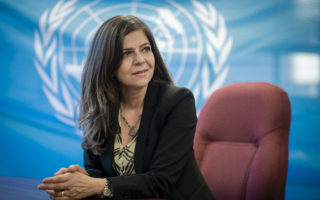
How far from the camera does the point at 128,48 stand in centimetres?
149

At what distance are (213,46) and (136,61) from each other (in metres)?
1.66

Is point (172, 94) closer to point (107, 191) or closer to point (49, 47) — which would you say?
point (107, 191)

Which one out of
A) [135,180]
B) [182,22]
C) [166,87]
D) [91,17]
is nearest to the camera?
[135,180]

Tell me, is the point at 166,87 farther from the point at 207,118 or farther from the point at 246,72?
the point at 246,72

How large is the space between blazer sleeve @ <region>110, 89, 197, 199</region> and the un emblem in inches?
60.0

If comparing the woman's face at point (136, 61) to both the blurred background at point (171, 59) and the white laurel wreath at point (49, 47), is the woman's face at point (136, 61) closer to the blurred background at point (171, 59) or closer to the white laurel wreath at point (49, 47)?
the blurred background at point (171, 59)

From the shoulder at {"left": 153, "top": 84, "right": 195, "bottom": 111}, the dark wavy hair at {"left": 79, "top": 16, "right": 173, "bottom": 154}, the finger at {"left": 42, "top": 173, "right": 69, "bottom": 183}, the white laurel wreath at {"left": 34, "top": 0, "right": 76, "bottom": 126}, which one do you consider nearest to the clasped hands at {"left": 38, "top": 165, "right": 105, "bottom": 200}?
the finger at {"left": 42, "top": 173, "right": 69, "bottom": 183}

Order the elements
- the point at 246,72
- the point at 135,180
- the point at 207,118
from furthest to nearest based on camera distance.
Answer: the point at 246,72
the point at 207,118
the point at 135,180

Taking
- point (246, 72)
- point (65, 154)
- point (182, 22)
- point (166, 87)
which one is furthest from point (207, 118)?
point (65, 154)

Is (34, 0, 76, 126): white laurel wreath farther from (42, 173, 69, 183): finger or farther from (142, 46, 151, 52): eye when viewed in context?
(42, 173, 69, 183): finger

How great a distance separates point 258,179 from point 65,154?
2350 mm

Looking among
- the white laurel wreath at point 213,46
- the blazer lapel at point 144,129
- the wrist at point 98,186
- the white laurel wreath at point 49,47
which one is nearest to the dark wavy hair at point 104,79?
the blazer lapel at point 144,129

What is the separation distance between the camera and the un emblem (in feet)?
9.92

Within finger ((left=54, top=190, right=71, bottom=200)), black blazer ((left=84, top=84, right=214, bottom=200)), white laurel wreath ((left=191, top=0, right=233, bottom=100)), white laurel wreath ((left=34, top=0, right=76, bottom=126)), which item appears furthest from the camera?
white laurel wreath ((left=34, top=0, right=76, bottom=126))
